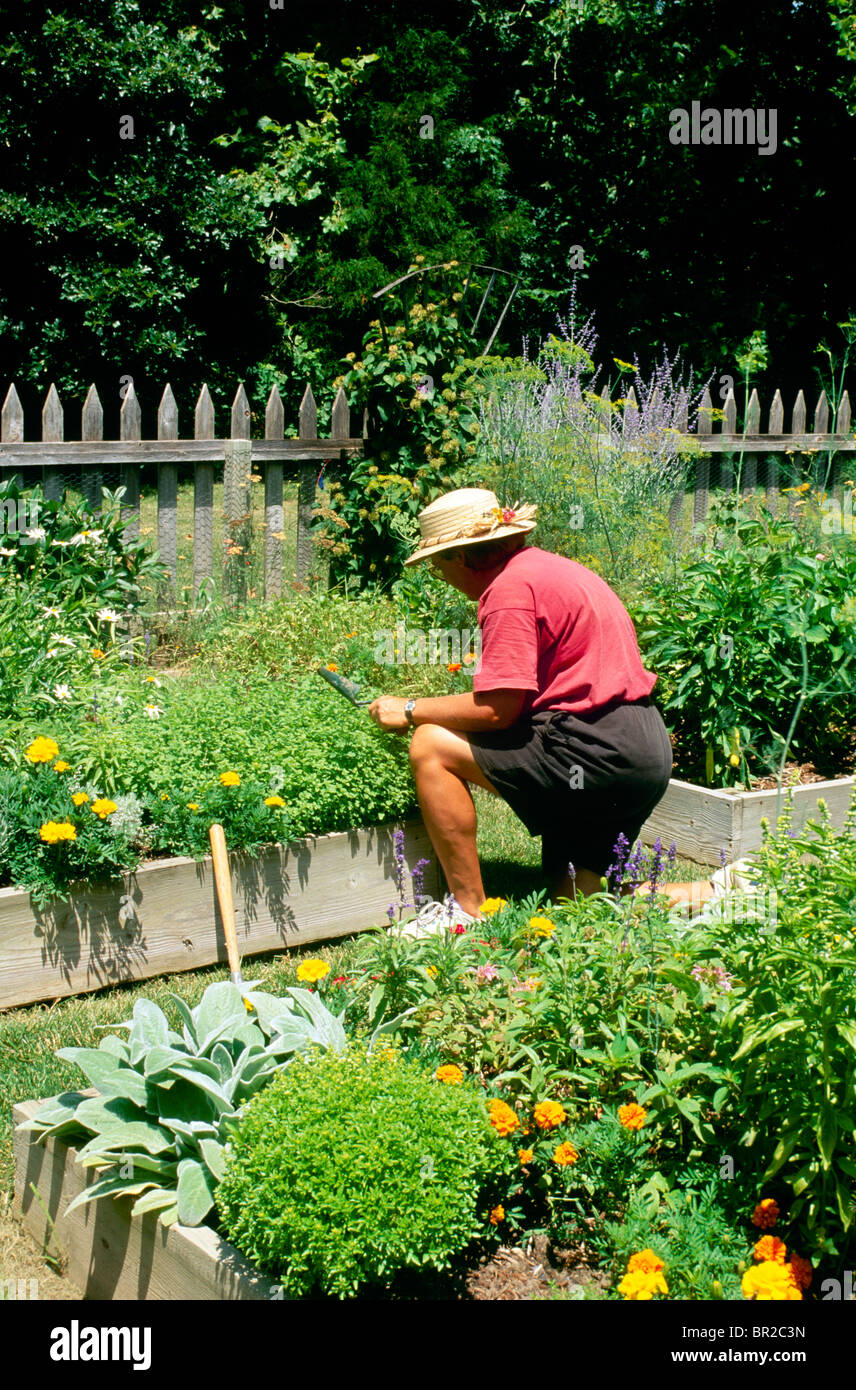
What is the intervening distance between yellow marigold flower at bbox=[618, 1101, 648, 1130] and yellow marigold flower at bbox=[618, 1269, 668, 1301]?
0.91 feet

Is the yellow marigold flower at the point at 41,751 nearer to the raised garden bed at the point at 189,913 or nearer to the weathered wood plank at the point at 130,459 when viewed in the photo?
the raised garden bed at the point at 189,913

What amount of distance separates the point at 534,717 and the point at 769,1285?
76.6 inches

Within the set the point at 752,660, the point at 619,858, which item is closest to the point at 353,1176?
the point at 619,858

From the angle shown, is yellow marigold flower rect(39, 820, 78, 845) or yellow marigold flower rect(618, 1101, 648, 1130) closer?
yellow marigold flower rect(618, 1101, 648, 1130)

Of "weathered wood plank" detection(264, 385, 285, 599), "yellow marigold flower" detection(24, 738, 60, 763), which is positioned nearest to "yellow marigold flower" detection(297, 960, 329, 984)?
"yellow marigold flower" detection(24, 738, 60, 763)

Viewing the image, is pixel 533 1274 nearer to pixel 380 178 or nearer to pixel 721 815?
pixel 721 815

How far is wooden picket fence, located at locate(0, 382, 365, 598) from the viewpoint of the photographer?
5984mm

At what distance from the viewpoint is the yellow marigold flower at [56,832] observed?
318 centimetres

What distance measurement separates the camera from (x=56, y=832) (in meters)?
3.19

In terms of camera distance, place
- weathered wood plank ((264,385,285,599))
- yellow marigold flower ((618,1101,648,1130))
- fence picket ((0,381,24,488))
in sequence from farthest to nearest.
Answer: weathered wood plank ((264,385,285,599))
fence picket ((0,381,24,488))
yellow marigold flower ((618,1101,648,1130))

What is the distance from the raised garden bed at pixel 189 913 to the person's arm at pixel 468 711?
0.44 m

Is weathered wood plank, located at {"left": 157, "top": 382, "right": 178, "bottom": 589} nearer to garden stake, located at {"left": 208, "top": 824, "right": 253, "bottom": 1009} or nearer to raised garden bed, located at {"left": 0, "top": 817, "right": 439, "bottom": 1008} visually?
raised garden bed, located at {"left": 0, "top": 817, "right": 439, "bottom": 1008}
